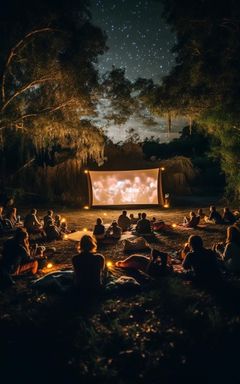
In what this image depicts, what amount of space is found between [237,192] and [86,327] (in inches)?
530

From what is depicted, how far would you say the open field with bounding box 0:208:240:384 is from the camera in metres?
3.50

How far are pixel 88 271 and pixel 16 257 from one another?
1.65m

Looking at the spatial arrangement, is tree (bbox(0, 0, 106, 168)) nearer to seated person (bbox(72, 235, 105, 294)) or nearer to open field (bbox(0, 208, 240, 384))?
seated person (bbox(72, 235, 105, 294))

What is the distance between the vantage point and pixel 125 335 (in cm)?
414

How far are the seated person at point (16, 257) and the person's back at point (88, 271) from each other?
4.72 feet

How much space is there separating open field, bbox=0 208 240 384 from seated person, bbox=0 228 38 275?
1.71 feet

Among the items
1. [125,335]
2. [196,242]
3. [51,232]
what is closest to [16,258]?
[125,335]

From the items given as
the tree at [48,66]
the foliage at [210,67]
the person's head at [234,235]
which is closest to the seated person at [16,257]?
the person's head at [234,235]

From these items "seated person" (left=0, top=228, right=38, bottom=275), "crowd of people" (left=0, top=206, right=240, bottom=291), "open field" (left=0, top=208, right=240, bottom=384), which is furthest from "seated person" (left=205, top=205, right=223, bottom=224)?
"seated person" (left=0, top=228, right=38, bottom=275)

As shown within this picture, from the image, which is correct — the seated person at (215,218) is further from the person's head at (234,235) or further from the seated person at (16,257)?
the seated person at (16,257)

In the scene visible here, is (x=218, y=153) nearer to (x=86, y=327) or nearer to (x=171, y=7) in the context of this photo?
(x=171, y=7)

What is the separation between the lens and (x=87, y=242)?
5.47 metres

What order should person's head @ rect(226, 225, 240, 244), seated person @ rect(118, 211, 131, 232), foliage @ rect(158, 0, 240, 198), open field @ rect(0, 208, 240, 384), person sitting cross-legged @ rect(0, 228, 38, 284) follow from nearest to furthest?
open field @ rect(0, 208, 240, 384) → person sitting cross-legged @ rect(0, 228, 38, 284) → person's head @ rect(226, 225, 240, 244) → foliage @ rect(158, 0, 240, 198) → seated person @ rect(118, 211, 131, 232)

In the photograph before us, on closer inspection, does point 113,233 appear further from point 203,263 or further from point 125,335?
point 125,335
